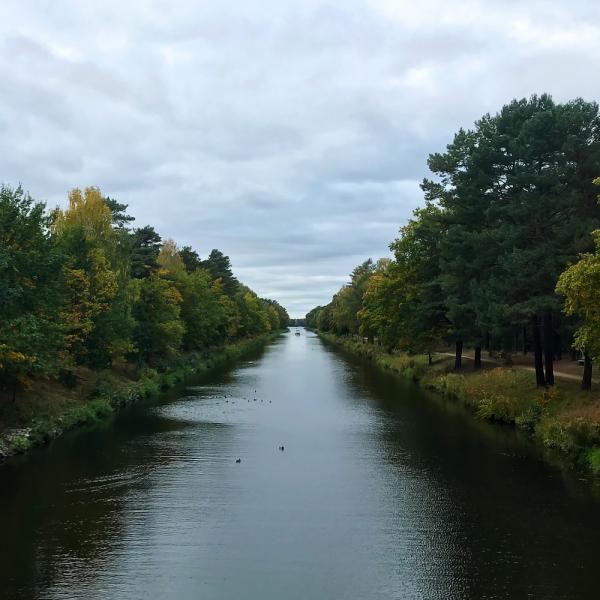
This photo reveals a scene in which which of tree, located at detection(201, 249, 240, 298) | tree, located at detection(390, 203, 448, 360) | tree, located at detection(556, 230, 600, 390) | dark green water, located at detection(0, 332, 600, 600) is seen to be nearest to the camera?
dark green water, located at detection(0, 332, 600, 600)

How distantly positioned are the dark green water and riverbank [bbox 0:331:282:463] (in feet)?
3.83

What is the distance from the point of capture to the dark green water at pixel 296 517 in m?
13.9

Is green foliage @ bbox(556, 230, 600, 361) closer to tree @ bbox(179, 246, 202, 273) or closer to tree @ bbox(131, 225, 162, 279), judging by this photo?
tree @ bbox(131, 225, 162, 279)

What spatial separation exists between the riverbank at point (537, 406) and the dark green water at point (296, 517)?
1494 millimetres

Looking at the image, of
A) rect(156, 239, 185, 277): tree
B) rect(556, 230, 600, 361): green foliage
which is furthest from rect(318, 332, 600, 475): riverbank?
rect(156, 239, 185, 277): tree

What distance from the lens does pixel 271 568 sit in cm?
1465

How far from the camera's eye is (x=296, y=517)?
18.5 metres

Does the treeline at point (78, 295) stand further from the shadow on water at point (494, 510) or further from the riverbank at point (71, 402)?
the shadow on water at point (494, 510)

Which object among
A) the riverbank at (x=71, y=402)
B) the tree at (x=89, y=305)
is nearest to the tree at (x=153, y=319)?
the riverbank at (x=71, y=402)

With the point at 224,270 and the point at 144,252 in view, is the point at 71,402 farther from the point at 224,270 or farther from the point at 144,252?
the point at 224,270

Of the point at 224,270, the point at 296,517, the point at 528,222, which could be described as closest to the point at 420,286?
the point at 528,222

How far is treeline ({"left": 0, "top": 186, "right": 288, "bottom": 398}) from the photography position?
27.4 metres

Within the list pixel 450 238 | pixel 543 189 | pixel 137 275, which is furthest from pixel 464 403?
pixel 137 275

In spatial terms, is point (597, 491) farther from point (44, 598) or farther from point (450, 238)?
point (450, 238)
